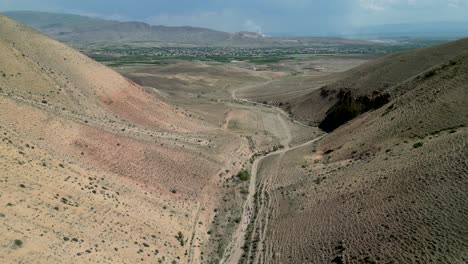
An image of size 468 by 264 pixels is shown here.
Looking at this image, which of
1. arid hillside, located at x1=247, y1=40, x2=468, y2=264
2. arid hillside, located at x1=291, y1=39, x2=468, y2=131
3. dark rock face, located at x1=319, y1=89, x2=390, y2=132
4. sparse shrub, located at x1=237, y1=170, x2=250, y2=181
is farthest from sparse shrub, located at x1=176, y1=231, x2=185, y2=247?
arid hillside, located at x1=291, y1=39, x2=468, y2=131

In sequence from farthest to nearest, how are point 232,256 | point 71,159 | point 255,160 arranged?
point 255,160 < point 71,159 < point 232,256

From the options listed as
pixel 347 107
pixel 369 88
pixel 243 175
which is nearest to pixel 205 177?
pixel 243 175

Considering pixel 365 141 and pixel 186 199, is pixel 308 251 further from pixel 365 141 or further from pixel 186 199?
pixel 365 141

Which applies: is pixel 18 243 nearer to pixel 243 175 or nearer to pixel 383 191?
pixel 383 191

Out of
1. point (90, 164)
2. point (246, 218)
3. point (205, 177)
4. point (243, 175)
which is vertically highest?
point (90, 164)

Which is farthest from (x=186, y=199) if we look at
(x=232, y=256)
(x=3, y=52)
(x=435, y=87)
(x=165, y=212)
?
(x=435, y=87)

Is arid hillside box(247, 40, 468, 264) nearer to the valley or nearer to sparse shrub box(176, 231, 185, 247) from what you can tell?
the valley
